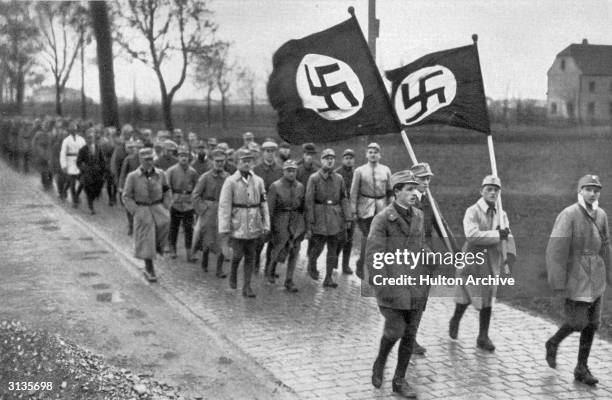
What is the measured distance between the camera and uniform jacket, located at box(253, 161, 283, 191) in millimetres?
12117

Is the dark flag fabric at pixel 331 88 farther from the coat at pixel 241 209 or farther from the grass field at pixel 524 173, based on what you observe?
the grass field at pixel 524 173

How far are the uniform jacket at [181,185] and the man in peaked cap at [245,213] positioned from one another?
229 cm

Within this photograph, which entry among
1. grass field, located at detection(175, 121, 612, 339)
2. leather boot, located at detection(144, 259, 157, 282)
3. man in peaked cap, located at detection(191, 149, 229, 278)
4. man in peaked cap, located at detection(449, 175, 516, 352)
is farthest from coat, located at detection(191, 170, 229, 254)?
man in peaked cap, located at detection(449, 175, 516, 352)

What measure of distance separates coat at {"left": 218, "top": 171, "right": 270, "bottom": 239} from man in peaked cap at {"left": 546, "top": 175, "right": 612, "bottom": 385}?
433cm

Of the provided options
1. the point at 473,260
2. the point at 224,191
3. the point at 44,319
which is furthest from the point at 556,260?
the point at 44,319

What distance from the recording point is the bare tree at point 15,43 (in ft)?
99.5

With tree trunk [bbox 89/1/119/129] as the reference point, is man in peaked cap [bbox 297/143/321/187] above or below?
below

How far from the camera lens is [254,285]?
1126 cm

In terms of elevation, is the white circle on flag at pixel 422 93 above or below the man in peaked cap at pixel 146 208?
above

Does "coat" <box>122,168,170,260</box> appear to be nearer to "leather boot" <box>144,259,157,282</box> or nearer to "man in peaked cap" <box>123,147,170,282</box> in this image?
"man in peaked cap" <box>123,147,170,282</box>

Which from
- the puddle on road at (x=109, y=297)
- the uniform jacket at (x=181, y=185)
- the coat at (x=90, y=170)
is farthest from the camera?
the coat at (x=90, y=170)

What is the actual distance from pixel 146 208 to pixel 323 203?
2525 mm

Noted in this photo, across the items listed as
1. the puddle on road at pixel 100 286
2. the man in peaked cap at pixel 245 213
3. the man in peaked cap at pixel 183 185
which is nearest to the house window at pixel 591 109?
the man in peaked cap at pixel 183 185

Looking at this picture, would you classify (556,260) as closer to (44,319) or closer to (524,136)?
(44,319)
